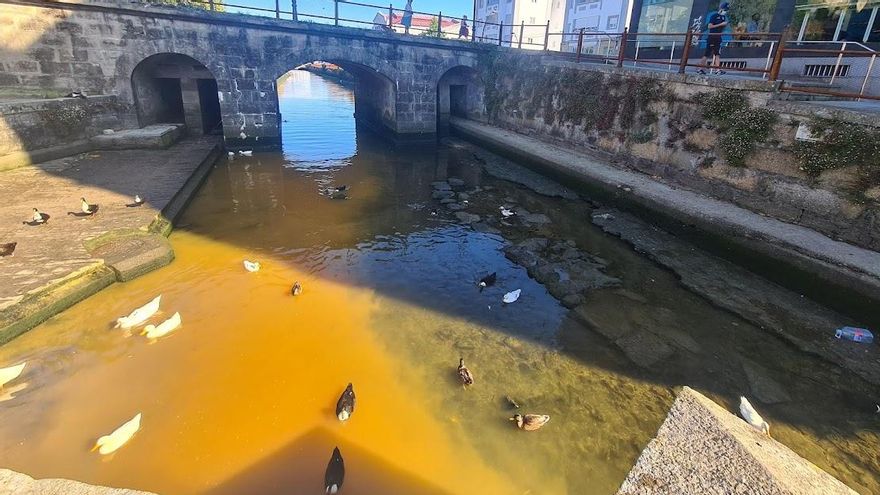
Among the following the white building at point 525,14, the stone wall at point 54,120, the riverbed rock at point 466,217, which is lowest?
the riverbed rock at point 466,217

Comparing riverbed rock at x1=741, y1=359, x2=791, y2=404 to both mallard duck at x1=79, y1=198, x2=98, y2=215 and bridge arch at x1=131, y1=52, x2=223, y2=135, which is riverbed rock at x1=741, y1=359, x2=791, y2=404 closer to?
mallard duck at x1=79, y1=198, x2=98, y2=215

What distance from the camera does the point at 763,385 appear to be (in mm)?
5418

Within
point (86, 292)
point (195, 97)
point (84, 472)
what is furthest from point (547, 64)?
point (84, 472)

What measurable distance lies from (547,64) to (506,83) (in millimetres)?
2884

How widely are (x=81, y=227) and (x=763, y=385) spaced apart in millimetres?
11068

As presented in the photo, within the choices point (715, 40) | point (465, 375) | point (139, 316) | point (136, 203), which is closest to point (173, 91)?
point (136, 203)

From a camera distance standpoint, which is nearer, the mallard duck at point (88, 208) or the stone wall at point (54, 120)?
the mallard duck at point (88, 208)

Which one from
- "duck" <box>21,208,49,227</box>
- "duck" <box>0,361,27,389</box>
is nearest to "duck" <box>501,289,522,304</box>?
"duck" <box>0,361,27,389</box>

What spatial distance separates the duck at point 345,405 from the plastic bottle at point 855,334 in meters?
6.97

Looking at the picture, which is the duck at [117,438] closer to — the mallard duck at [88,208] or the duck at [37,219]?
the duck at [37,219]

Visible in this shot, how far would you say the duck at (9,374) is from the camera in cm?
479

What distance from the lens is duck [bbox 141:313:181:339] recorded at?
5.76 metres

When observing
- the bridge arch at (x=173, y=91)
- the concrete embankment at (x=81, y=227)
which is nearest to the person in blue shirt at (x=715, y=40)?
the concrete embankment at (x=81, y=227)

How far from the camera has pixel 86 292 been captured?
6.44m
